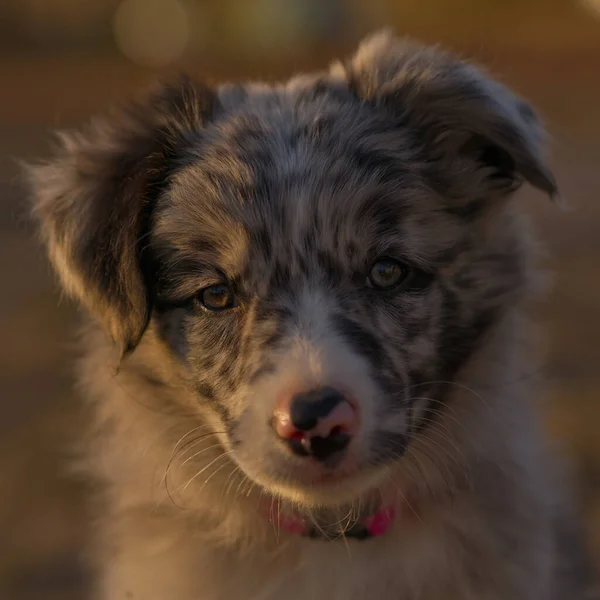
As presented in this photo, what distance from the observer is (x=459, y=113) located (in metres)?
3.07

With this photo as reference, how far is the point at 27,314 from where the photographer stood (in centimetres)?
772

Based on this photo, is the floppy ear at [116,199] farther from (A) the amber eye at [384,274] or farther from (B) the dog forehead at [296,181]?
(A) the amber eye at [384,274]

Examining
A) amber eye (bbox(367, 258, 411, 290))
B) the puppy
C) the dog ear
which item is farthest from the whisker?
the dog ear

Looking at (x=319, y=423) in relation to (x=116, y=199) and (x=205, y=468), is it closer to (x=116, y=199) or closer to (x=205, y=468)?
(x=205, y=468)

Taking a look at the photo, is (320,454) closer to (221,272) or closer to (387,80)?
(221,272)

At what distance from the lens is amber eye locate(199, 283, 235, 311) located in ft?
9.37

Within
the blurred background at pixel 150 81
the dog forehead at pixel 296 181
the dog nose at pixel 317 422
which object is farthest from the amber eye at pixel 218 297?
the blurred background at pixel 150 81

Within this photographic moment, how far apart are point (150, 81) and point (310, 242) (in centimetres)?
112

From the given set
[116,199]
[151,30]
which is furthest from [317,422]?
[151,30]

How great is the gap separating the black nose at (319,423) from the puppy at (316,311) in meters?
0.16

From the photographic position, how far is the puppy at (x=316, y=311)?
2770 mm

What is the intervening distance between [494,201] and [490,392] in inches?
24.3

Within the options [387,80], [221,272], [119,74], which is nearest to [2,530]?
[221,272]

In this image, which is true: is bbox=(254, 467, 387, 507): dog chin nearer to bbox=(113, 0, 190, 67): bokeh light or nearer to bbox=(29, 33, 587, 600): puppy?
bbox=(29, 33, 587, 600): puppy
